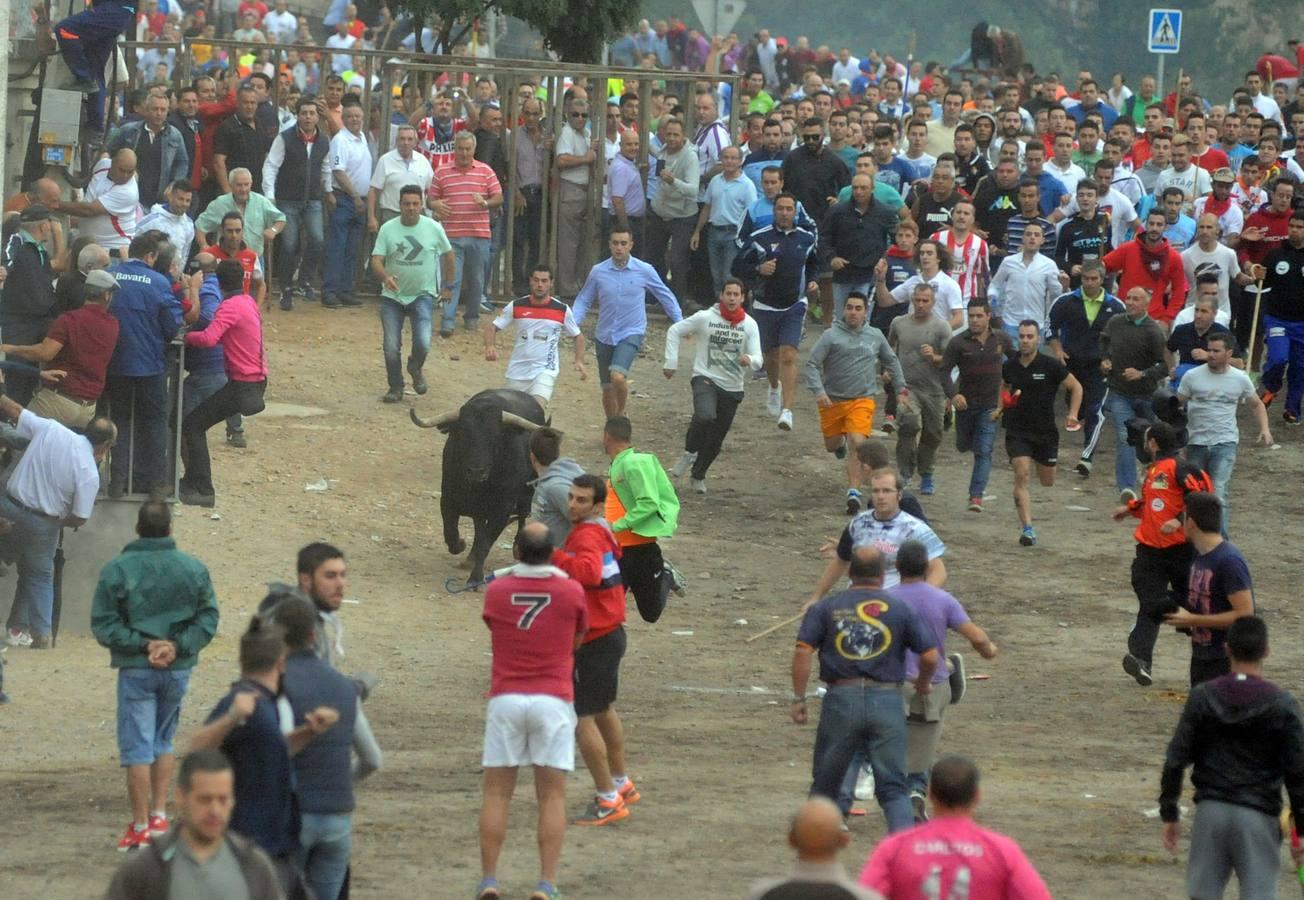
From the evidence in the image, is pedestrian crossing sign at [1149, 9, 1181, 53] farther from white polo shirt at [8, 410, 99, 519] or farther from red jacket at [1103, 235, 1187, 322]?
white polo shirt at [8, 410, 99, 519]

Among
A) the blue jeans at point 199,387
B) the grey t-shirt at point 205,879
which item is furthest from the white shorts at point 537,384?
the grey t-shirt at point 205,879

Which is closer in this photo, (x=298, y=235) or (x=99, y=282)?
(x=99, y=282)

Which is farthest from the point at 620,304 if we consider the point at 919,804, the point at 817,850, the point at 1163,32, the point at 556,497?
the point at 817,850

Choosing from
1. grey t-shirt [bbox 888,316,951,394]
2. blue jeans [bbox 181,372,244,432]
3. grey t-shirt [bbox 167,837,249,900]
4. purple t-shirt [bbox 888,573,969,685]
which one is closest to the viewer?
grey t-shirt [bbox 167,837,249,900]

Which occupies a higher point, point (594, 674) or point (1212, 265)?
point (1212, 265)

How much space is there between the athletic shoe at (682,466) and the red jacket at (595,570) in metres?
8.38

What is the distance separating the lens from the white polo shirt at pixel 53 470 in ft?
Result: 40.9

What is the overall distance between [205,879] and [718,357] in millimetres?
11868

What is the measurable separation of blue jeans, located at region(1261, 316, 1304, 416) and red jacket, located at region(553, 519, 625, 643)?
38.2ft

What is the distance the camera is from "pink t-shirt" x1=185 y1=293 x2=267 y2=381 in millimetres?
15531

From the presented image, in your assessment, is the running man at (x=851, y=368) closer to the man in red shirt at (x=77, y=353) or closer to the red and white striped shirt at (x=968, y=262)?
the red and white striped shirt at (x=968, y=262)

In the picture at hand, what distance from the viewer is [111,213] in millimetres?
17219

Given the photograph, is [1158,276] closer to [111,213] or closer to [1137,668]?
[1137,668]

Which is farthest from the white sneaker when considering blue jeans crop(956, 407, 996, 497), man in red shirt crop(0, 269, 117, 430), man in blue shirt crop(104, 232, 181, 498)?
blue jeans crop(956, 407, 996, 497)
